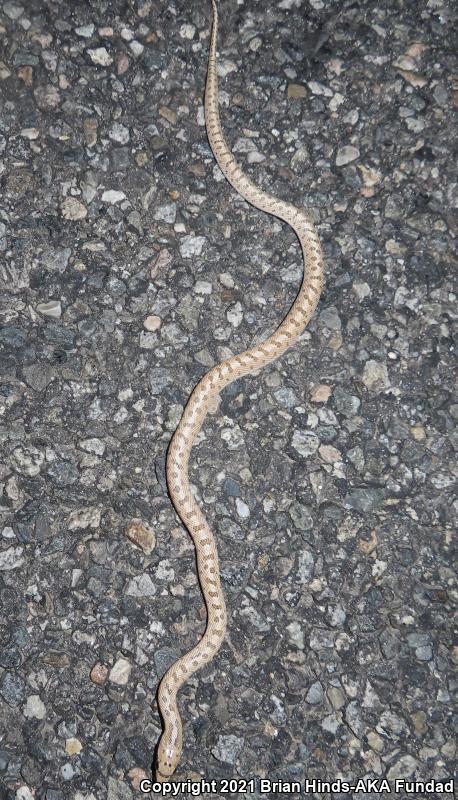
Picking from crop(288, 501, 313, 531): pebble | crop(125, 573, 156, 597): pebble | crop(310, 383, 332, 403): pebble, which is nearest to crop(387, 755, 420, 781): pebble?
crop(288, 501, 313, 531): pebble

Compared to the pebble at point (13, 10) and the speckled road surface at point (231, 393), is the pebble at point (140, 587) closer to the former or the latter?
the speckled road surface at point (231, 393)

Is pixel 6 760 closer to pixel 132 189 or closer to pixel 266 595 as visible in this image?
pixel 266 595

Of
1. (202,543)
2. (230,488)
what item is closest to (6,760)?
(202,543)

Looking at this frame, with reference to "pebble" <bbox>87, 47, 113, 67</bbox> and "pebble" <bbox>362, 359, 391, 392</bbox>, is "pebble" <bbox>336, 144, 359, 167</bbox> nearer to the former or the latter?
"pebble" <bbox>362, 359, 391, 392</bbox>

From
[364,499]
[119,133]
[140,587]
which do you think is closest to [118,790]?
[140,587]

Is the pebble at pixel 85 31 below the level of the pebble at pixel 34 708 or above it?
above

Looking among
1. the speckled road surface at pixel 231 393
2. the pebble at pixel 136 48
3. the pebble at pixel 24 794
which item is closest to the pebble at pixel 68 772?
the speckled road surface at pixel 231 393

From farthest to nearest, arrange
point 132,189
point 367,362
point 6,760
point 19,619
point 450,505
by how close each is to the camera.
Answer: point 132,189, point 367,362, point 450,505, point 19,619, point 6,760
